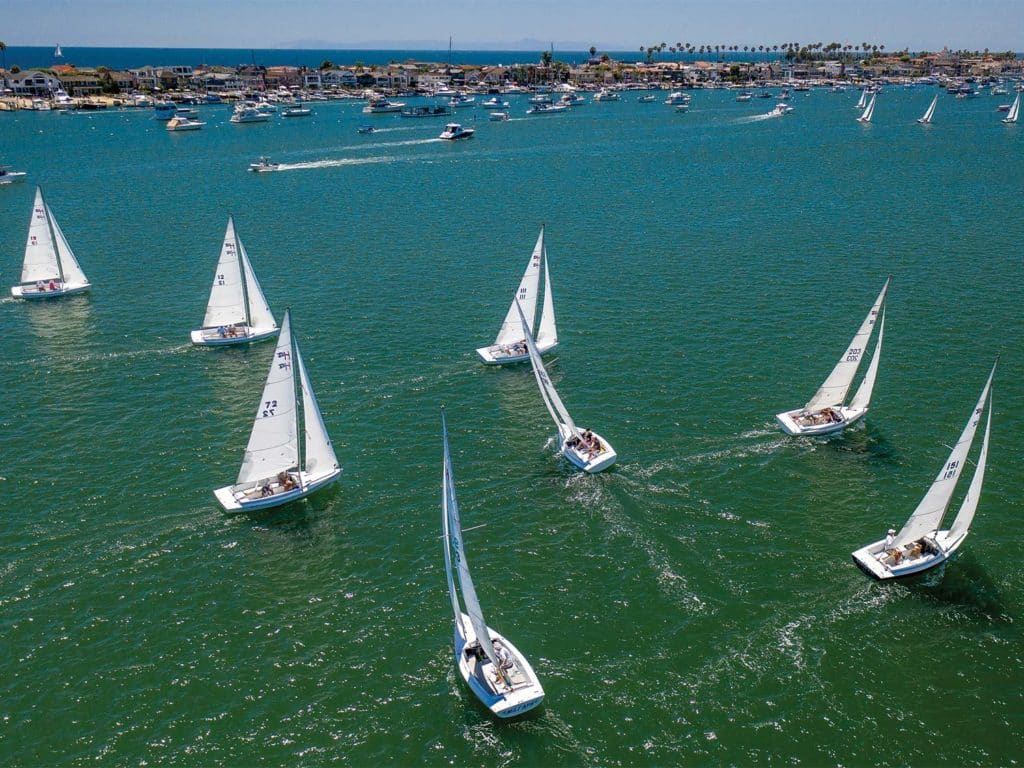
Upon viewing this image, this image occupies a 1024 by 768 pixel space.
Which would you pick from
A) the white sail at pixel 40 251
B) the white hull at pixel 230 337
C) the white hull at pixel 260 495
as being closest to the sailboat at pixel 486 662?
the white hull at pixel 260 495

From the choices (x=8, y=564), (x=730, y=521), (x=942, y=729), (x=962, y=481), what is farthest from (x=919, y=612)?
(x=8, y=564)

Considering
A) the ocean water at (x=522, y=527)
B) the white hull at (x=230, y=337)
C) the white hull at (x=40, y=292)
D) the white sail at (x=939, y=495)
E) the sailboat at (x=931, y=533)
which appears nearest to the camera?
the ocean water at (x=522, y=527)

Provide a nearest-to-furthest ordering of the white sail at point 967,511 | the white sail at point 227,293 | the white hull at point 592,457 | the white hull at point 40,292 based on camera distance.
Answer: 1. the white sail at point 967,511
2. the white hull at point 592,457
3. the white sail at point 227,293
4. the white hull at point 40,292

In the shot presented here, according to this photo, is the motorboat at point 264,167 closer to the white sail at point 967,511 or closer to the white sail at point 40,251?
the white sail at point 40,251

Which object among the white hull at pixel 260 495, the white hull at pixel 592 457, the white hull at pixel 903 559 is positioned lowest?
the white hull at pixel 903 559

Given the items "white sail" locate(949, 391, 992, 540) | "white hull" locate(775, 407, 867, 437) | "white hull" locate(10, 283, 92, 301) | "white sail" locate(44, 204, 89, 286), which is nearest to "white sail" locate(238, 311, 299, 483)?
"white hull" locate(775, 407, 867, 437)

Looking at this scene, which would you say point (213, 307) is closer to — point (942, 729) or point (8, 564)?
point (8, 564)

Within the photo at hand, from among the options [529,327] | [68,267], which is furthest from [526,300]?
[68,267]

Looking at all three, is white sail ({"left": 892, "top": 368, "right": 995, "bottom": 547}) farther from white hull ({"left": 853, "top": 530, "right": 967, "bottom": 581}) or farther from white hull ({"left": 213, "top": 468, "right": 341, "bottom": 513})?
white hull ({"left": 213, "top": 468, "right": 341, "bottom": 513})
